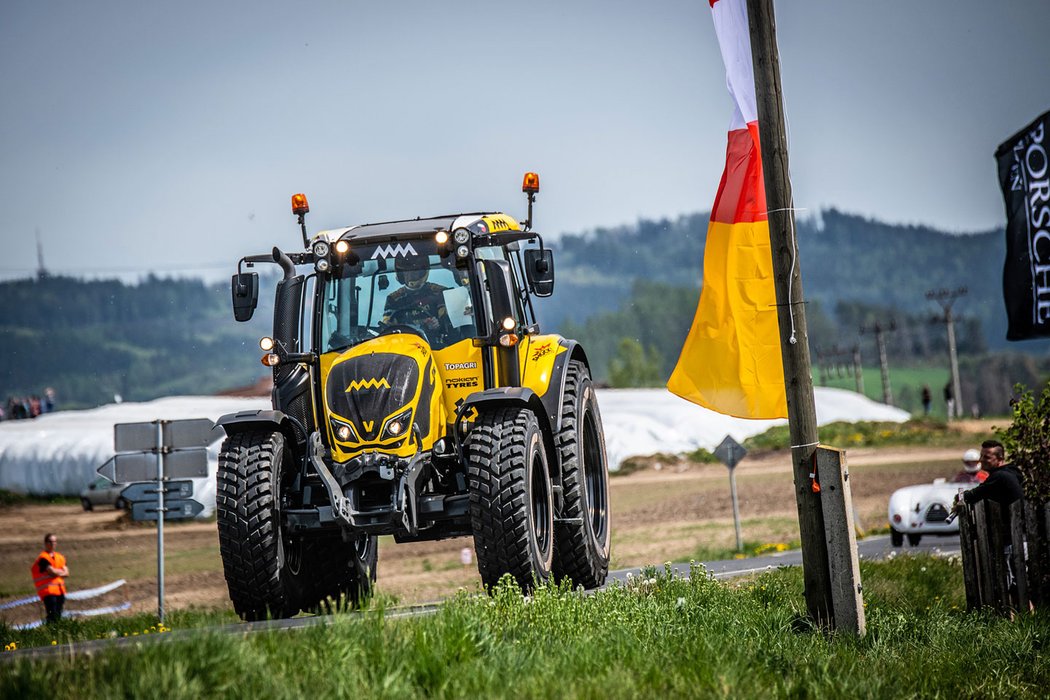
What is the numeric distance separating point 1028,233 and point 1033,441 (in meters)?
3.36

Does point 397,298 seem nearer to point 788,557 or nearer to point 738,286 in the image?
point 738,286

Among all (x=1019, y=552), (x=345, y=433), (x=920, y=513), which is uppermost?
(x=345, y=433)

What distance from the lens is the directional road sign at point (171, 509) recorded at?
1630cm

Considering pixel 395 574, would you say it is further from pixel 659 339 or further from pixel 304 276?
pixel 659 339

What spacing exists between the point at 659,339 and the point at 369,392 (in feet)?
614

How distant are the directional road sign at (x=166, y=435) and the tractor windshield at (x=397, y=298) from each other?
5.78 meters

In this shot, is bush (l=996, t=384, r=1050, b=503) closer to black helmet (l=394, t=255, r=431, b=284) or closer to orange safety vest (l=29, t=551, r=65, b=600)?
black helmet (l=394, t=255, r=431, b=284)

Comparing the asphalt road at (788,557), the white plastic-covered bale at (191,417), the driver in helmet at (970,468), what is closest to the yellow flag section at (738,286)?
the asphalt road at (788,557)

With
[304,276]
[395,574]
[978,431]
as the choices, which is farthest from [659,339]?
[304,276]

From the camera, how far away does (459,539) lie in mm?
35250

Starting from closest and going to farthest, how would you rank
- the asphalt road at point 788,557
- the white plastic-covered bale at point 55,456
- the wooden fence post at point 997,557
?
the wooden fence post at point 997,557 < the asphalt road at point 788,557 < the white plastic-covered bale at point 55,456

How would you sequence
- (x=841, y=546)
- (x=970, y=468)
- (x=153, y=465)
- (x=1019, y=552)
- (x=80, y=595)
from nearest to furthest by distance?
1. (x=841, y=546)
2. (x=1019, y=552)
3. (x=153, y=465)
4. (x=970, y=468)
5. (x=80, y=595)

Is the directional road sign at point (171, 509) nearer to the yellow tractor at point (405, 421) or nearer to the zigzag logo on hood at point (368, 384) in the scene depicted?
the yellow tractor at point (405, 421)

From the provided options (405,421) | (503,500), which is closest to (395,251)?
(405,421)
